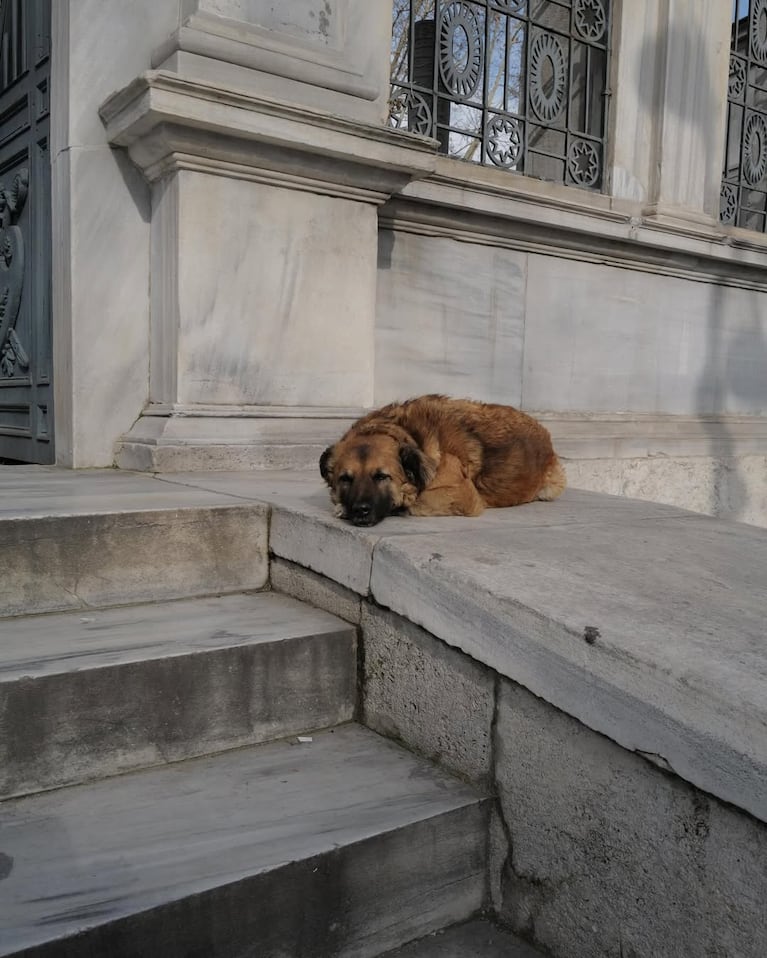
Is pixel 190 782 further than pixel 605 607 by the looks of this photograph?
Yes

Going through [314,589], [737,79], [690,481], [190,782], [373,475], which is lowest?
[190,782]

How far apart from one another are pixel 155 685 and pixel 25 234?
4.64 metres

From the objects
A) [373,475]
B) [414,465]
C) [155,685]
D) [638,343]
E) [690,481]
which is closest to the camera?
[155,685]

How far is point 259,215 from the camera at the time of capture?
16.2ft

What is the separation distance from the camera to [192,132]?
14.9 feet

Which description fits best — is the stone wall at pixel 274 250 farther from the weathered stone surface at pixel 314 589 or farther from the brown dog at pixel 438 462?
the weathered stone surface at pixel 314 589

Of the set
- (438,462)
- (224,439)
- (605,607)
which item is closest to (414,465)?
(438,462)

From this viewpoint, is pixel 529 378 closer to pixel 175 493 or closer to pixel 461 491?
pixel 461 491

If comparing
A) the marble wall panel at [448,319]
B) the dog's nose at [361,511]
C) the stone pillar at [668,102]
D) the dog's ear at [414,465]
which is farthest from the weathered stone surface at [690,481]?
the dog's nose at [361,511]

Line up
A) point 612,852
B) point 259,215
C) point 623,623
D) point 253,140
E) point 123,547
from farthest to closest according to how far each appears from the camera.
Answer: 1. point 259,215
2. point 253,140
3. point 123,547
4. point 623,623
5. point 612,852

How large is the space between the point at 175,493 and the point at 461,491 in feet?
4.11

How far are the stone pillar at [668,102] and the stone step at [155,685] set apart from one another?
19.7 ft

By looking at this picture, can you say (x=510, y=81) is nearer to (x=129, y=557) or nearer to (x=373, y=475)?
(x=373, y=475)

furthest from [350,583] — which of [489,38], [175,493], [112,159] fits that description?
[489,38]
